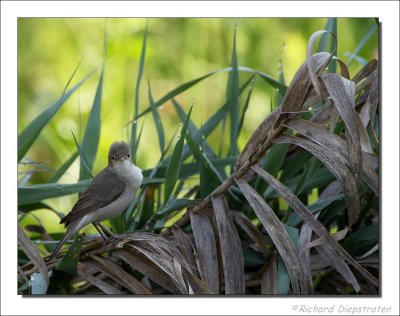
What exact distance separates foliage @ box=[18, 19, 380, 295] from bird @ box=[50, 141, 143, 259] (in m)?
0.05

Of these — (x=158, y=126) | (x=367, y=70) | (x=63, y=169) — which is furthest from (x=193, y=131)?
(x=367, y=70)

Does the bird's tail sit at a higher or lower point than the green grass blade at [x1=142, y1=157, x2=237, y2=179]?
lower

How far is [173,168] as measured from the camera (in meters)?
1.73

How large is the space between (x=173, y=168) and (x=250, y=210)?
9.1 inches

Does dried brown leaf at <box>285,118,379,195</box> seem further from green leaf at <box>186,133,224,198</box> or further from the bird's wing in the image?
the bird's wing

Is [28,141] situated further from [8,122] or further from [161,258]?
[161,258]

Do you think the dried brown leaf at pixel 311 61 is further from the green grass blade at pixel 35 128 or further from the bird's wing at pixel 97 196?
the green grass blade at pixel 35 128

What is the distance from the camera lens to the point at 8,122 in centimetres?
170

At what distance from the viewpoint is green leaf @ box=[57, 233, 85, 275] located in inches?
64.4

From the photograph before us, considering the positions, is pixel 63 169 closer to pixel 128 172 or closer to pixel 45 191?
pixel 45 191

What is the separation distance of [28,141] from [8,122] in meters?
0.19

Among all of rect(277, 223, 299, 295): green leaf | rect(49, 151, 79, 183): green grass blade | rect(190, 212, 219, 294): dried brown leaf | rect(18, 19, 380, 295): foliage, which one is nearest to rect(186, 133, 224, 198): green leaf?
rect(18, 19, 380, 295): foliage

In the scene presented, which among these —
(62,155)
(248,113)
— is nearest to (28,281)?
(62,155)

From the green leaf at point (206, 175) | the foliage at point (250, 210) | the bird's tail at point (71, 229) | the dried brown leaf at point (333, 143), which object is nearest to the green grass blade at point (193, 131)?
the foliage at point (250, 210)
